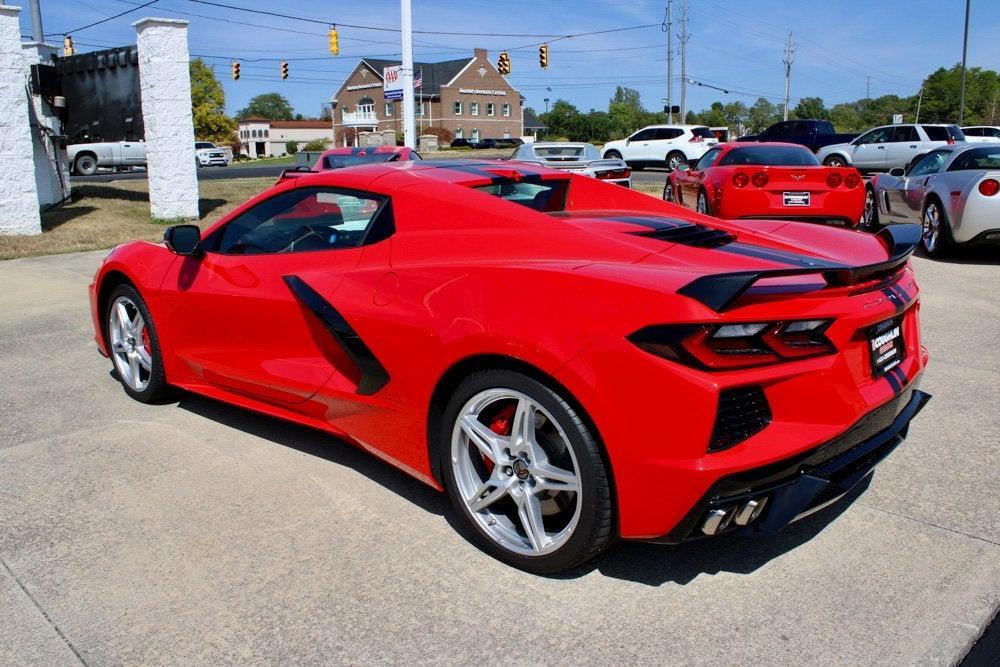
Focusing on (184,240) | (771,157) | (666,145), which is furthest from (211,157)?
(184,240)

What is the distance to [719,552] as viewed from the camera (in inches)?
126

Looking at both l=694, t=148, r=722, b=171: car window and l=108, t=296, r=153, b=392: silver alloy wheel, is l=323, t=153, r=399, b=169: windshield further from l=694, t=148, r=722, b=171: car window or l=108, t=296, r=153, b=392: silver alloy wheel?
l=108, t=296, r=153, b=392: silver alloy wheel

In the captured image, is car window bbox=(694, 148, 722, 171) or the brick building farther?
the brick building

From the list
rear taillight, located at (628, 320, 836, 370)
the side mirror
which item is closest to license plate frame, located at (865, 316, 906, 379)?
rear taillight, located at (628, 320, 836, 370)

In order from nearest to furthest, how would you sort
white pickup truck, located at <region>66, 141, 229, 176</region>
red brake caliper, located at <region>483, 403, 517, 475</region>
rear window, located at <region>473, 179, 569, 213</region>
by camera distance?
red brake caliper, located at <region>483, 403, 517, 475</region>
rear window, located at <region>473, 179, 569, 213</region>
white pickup truck, located at <region>66, 141, 229, 176</region>

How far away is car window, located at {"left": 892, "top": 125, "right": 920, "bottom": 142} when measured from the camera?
78.3 ft

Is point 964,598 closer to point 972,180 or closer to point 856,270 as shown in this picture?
point 856,270


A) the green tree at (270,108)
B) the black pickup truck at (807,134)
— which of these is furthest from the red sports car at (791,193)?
the green tree at (270,108)

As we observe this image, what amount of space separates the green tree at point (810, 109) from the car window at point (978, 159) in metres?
105

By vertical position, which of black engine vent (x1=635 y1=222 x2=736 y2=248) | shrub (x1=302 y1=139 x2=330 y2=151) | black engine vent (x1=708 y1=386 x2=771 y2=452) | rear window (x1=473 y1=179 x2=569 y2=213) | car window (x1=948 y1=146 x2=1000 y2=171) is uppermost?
shrub (x1=302 y1=139 x2=330 y2=151)

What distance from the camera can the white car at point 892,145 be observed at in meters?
23.6

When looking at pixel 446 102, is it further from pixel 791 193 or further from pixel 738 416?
pixel 738 416

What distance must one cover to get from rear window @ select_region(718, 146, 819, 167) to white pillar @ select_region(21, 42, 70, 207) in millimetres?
12673

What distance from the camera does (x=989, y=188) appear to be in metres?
9.16
